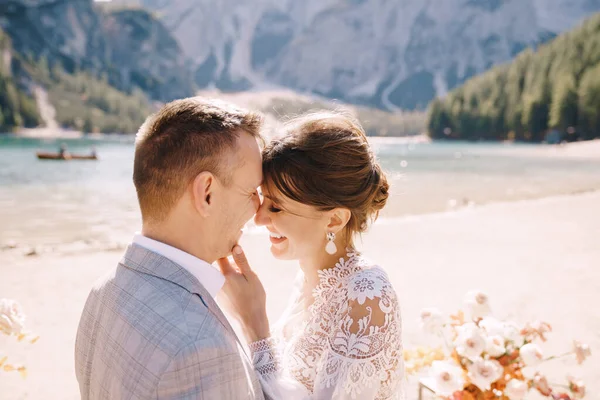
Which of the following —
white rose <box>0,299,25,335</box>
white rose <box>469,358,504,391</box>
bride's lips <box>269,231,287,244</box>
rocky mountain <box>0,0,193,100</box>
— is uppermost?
bride's lips <box>269,231,287,244</box>

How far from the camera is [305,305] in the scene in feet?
8.50

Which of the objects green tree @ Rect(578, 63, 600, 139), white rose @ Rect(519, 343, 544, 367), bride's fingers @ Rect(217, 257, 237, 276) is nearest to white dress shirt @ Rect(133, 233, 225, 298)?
bride's fingers @ Rect(217, 257, 237, 276)

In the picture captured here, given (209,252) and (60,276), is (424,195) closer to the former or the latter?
(60,276)

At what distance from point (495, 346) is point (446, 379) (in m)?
0.28

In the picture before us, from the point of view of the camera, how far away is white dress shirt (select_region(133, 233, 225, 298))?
1.53 metres

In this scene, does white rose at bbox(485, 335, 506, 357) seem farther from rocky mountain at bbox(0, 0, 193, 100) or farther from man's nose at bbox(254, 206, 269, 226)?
rocky mountain at bbox(0, 0, 193, 100)

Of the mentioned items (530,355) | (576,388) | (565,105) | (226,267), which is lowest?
(565,105)

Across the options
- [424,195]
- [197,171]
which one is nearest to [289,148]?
[197,171]

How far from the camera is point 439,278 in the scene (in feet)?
28.8

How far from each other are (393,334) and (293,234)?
63cm

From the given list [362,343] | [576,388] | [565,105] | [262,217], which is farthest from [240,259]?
[565,105]

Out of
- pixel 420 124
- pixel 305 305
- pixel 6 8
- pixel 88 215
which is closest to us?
pixel 305 305

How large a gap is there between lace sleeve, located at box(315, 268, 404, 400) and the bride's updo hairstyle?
1.30 ft

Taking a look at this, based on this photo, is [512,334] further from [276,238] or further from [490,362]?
[276,238]
